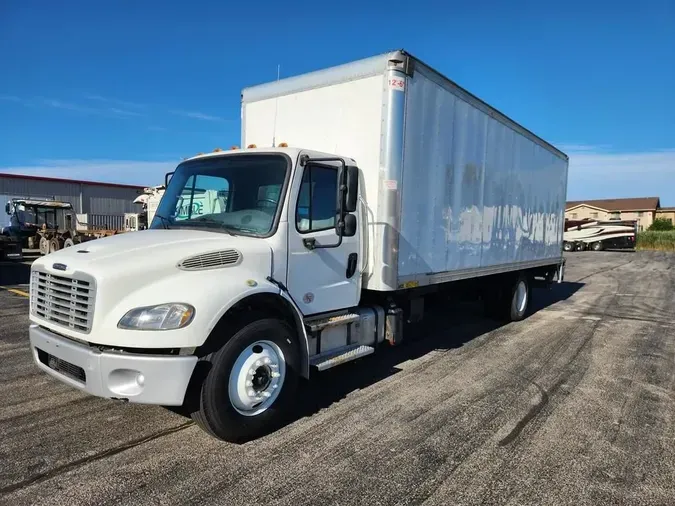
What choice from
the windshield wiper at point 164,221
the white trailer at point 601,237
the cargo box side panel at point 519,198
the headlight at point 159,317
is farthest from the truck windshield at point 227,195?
the white trailer at point 601,237

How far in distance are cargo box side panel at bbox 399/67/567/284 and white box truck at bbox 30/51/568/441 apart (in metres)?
0.03

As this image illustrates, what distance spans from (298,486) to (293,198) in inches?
91.0

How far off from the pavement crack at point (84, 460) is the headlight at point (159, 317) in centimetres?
105

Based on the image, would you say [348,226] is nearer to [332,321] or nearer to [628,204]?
[332,321]

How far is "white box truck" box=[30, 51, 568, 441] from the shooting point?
3.41 m

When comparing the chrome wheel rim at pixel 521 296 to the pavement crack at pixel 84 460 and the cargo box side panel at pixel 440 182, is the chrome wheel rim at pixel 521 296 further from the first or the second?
the pavement crack at pixel 84 460

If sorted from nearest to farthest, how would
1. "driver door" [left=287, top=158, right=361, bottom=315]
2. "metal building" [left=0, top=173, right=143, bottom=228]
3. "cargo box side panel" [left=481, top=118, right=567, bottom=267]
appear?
"driver door" [left=287, top=158, right=361, bottom=315] → "cargo box side panel" [left=481, top=118, right=567, bottom=267] → "metal building" [left=0, top=173, right=143, bottom=228]

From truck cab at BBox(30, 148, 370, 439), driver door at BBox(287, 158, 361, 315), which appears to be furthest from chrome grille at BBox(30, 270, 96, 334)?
driver door at BBox(287, 158, 361, 315)

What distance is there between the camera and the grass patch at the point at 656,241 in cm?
4680

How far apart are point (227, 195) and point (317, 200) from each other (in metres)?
0.85

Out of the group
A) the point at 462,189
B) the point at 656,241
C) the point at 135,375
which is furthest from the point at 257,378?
the point at 656,241

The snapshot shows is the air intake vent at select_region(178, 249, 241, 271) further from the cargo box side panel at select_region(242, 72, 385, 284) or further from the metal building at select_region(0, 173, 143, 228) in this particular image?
the metal building at select_region(0, 173, 143, 228)

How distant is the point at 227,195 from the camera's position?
4.54 meters

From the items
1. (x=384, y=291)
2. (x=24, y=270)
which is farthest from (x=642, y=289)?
(x=24, y=270)
